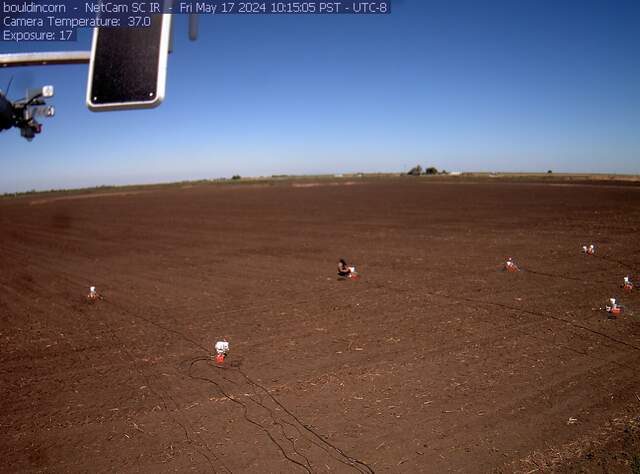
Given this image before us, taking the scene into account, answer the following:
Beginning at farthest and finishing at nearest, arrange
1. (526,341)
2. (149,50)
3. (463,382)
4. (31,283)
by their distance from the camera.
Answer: (31,283), (526,341), (463,382), (149,50)

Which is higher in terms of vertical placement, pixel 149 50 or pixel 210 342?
pixel 149 50

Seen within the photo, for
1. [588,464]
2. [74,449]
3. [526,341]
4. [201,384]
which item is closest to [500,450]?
[588,464]

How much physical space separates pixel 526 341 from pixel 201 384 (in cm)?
573

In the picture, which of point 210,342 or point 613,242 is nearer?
point 210,342

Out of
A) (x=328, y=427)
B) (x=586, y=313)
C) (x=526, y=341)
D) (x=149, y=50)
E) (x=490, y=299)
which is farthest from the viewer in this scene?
(x=490, y=299)

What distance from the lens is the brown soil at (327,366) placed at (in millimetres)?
4852

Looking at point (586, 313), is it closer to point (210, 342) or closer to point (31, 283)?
point (210, 342)

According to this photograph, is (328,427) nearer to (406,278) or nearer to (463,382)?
(463,382)

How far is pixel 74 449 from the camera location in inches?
197

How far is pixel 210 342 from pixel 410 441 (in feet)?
15.0

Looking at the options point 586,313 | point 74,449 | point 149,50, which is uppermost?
point 149,50

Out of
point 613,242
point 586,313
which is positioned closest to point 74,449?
point 586,313

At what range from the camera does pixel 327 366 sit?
275 inches

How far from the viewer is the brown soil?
4.85 m
